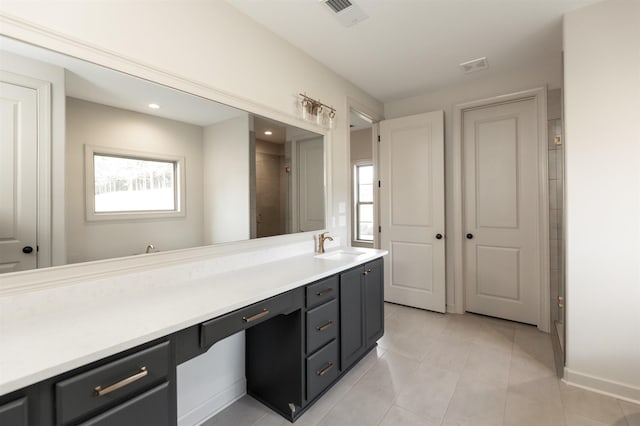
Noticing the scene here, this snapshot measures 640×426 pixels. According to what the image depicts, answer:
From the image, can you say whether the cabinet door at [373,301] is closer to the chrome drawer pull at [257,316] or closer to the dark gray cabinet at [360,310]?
the dark gray cabinet at [360,310]

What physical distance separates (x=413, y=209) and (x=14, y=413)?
3.39 meters

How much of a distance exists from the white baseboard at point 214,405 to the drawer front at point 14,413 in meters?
1.00

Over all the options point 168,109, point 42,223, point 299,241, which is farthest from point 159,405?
point 299,241

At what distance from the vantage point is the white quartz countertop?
2.76ft

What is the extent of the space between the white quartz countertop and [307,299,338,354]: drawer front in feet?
0.77

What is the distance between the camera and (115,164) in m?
1.42

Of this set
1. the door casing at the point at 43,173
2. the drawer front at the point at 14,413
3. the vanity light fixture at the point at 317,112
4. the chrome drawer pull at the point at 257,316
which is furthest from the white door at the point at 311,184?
the drawer front at the point at 14,413

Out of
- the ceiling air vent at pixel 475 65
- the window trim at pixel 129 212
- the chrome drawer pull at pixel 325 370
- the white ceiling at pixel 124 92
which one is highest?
the ceiling air vent at pixel 475 65

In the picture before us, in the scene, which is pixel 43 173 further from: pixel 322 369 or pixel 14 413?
pixel 322 369

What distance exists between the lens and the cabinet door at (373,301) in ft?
7.66

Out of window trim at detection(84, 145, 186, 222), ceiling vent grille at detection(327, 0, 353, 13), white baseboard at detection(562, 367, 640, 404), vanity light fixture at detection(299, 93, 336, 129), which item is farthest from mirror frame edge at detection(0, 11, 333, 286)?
white baseboard at detection(562, 367, 640, 404)

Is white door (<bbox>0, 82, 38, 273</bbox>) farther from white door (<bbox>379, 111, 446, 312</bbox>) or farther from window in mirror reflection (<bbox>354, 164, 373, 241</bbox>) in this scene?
window in mirror reflection (<bbox>354, 164, 373, 241</bbox>)

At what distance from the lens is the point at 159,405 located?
106 centimetres

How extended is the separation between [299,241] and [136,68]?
63.1 inches
